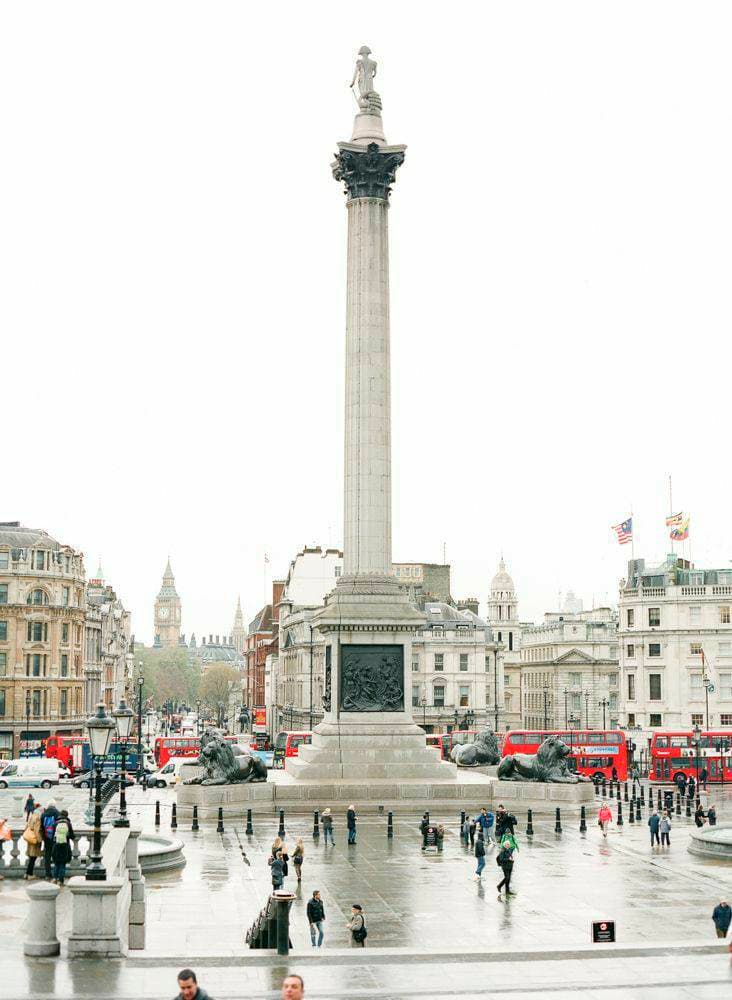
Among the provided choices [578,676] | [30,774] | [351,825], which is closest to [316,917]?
[351,825]

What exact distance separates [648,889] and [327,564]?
96.9m

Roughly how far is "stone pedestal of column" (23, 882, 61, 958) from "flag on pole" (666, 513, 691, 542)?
78.2m

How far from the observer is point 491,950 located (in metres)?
20.4

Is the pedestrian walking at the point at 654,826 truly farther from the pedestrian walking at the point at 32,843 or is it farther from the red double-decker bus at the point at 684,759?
the red double-decker bus at the point at 684,759

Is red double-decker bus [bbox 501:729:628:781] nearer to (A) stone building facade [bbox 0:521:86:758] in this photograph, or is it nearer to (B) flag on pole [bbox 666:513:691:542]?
(B) flag on pole [bbox 666:513:691:542]

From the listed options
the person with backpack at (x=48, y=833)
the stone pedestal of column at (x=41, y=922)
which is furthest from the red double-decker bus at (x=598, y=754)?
the stone pedestal of column at (x=41, y=922)

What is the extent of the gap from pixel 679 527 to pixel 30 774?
54077mm

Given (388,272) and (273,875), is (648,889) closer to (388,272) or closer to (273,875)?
(273,875)

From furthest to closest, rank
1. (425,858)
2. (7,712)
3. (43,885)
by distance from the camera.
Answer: (7,712) → (425,858) → (43,885)

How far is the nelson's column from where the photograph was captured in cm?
4834

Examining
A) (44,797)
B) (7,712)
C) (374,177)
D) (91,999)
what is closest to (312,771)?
(44,797)

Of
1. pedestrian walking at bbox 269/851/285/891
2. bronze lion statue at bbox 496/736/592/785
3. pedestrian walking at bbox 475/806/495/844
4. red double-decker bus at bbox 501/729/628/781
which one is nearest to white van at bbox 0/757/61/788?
red double-decker bus at bbox 501/729/628/781

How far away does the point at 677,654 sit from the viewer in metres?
90.1

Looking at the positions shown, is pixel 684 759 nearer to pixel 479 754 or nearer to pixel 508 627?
pixel 479 754
